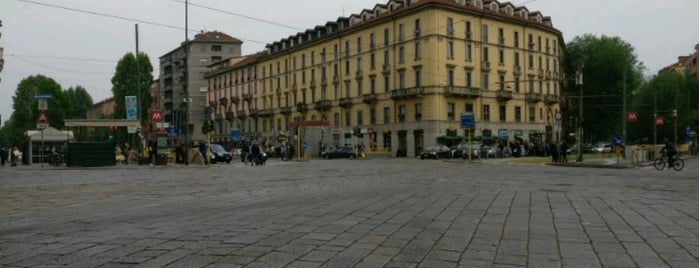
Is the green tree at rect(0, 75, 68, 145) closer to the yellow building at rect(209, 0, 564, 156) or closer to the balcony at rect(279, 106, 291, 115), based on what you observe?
the balcony at rect(279, 106, 291, 115)

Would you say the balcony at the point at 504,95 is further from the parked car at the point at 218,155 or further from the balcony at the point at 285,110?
the parked car at the point at 218,155

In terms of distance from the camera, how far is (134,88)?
87375mm

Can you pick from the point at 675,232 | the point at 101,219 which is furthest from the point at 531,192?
the point at 101,219

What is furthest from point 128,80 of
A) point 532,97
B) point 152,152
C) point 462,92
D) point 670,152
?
point 670,152

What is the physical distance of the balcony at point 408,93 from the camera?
207 feet

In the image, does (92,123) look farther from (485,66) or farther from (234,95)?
(234,95)

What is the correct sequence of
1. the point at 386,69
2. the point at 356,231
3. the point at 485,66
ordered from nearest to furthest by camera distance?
the point at 356,231
the point at 485,66
the point at 386,69

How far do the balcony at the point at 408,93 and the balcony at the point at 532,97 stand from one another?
15.5 metres

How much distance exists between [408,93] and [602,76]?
30.3 metres

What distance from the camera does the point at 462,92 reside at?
64.0 m

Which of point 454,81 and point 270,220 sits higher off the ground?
point 454,81

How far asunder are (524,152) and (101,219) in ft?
178

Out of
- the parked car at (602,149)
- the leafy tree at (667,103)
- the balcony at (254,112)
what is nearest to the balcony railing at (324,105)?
the balcony at (254,112)

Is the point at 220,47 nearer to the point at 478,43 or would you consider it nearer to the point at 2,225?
the point at 478,43
